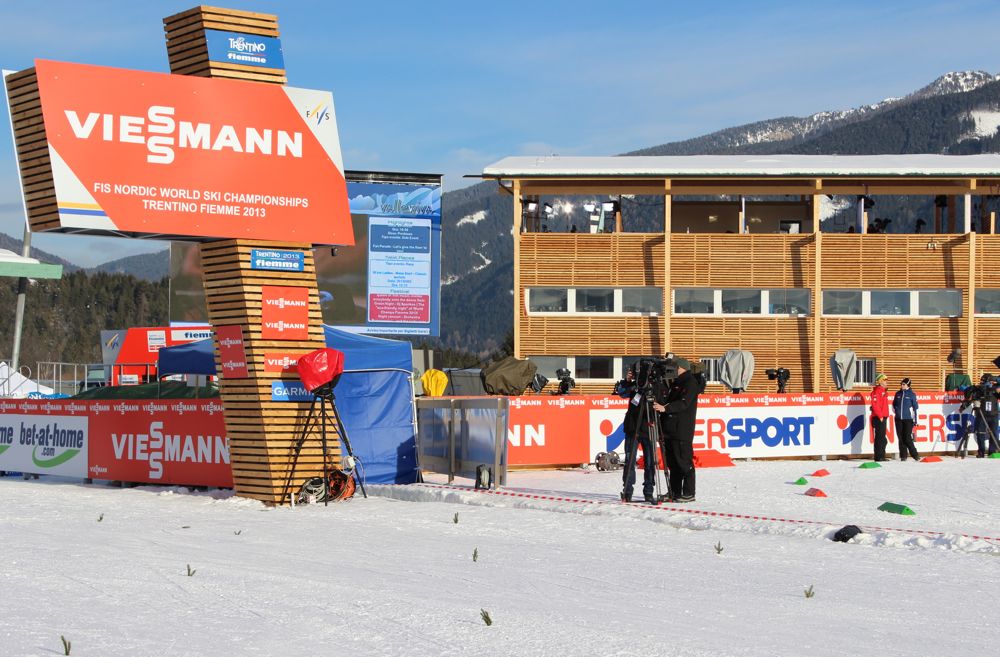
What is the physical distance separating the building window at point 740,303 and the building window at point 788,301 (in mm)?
480

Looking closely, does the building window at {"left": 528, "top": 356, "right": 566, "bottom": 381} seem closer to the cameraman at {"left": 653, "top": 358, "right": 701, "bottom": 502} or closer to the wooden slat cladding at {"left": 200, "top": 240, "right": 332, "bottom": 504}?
the wooden slat cladding at {"left": 200, "top": 240, "right": 332, "bottom": 504}

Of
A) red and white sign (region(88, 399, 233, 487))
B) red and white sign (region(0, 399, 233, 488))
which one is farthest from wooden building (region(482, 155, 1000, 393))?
red and white sign (region(88, 399, 233, 487))

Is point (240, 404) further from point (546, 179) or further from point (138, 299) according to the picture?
point (138, 299)

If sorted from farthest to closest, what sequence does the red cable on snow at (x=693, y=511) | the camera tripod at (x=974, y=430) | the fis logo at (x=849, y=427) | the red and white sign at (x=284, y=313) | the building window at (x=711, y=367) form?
1. the building window at (x=711, y=367)
2. the fis logo at (x=849, y=427)
3. the camera tripod at (x=974, y=430)
4. the red and white sign at (x=284, y=313)
5. the red cable on snow at (x=693, y=511)

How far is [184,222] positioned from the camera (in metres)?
17.8

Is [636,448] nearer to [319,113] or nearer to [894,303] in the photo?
[319,113]

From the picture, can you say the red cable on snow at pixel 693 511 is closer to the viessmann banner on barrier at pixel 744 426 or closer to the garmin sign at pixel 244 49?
the viessmann banner on barrier at pixel 744 426

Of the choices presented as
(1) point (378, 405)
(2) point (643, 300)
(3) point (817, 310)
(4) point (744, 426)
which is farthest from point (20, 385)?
(1) point (378, 405)

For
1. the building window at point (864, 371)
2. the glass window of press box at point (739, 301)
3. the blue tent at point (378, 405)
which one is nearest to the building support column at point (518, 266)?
the glass window of press box at point (739, 301)

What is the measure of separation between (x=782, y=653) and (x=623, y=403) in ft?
57.0

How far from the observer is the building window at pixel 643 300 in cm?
5034

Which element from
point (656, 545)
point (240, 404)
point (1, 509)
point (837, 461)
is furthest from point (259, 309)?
point (837, 461)

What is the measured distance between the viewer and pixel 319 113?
1902 centimetres

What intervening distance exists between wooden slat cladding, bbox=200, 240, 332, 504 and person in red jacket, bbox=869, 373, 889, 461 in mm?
12588
